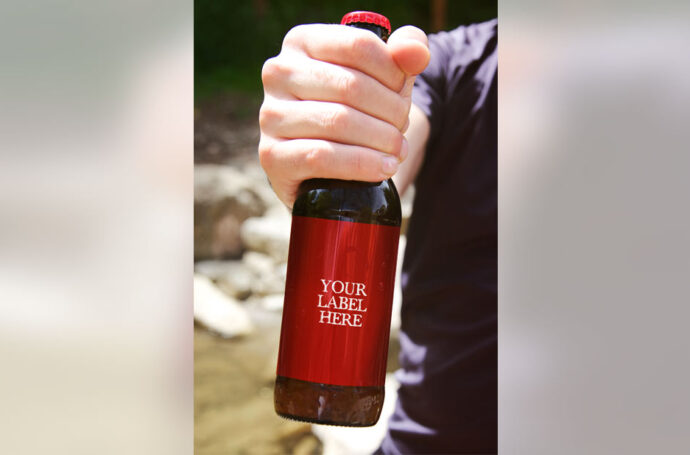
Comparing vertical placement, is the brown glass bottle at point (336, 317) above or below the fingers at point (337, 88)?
below

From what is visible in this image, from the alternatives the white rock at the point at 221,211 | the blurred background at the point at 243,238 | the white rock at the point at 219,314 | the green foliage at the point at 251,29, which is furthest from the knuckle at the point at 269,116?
the green foliage at the point at 251,29

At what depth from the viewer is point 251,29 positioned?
534 cm

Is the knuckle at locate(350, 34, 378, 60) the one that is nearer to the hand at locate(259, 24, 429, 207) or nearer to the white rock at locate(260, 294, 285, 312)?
the hand at locate(259, 24, 429, 207)

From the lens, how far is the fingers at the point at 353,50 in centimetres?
58

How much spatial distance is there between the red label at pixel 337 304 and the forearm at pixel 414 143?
1.42ft

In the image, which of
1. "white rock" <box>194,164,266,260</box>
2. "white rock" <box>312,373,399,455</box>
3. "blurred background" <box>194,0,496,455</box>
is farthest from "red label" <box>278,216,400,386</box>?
"white rock" <box>194,164,266,260</box>

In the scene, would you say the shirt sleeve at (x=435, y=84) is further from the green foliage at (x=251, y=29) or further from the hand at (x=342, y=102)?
the green foliage at (x=251, y=29)

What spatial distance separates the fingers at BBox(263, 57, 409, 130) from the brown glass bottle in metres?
0.06

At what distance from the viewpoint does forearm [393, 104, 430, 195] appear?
39.8 inches

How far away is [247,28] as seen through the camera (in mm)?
5320
